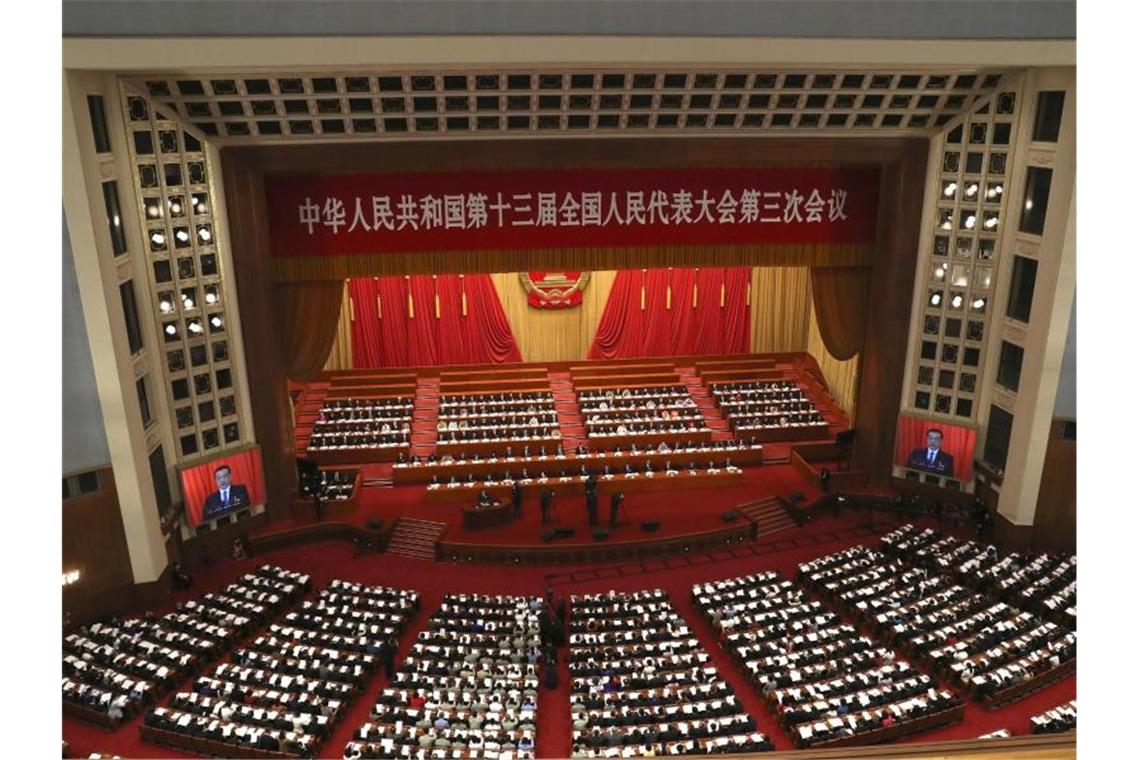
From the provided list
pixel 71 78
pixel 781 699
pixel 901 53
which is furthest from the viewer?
pixel 901 53

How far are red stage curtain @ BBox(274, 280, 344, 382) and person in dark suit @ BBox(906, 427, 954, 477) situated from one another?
11917 millimetres

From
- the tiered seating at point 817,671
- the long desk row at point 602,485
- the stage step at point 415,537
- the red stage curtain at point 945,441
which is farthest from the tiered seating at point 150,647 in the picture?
the red stage curtain at point 945,441

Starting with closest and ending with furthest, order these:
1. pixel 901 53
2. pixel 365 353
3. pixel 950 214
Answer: pixel 901 53
pixel 950 214
pixel 365 353

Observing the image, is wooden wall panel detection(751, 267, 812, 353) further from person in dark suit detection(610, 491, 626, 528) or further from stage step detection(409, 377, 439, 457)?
person in dark suit detection(610, 491, 626, 528)

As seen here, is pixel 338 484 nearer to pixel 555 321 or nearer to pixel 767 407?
pixel 555 321

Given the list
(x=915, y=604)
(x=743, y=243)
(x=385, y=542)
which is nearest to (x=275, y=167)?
(x=385, y=542)

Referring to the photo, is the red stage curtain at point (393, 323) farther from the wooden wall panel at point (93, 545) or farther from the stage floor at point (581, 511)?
the wooden wall panel at point (93, 545)

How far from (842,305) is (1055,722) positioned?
9.73m

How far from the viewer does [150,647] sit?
12703 millimetres

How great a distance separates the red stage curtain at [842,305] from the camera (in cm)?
1820

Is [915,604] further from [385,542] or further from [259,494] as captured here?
[259,494]

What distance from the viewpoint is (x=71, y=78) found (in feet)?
40.6

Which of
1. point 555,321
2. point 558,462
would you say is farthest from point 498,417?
point 555,321

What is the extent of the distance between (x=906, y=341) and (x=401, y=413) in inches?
471
